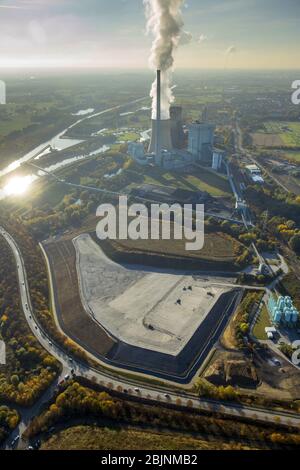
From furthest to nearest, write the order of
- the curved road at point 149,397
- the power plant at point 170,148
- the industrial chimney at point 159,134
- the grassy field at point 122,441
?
the power plant at point 170,148
the industrial chimney at point 159,134
the curved road at point 149,397
the grassy field at point 122,441

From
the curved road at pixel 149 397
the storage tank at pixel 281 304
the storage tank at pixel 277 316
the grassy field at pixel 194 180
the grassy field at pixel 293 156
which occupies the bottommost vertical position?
the curved road at pixel 149 397

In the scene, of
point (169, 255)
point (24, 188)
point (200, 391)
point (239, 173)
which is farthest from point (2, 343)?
point (239, 173)

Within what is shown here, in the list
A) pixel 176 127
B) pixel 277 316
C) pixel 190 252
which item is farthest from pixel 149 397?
pixel 176 127

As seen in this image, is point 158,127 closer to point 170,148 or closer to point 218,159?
point 170,148

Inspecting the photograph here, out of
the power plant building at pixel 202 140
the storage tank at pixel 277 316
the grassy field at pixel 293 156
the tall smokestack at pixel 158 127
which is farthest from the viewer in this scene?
the grassy field at pixel 293 156

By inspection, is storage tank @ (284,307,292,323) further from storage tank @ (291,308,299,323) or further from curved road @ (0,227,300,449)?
curved road @ (0,227,300,449)

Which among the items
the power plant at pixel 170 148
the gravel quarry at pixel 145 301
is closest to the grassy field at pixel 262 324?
the gravel quarry at pixel 145 301

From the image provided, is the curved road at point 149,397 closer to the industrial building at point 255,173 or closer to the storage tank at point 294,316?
the storage tank at point 294,316

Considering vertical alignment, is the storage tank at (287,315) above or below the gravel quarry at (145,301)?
above

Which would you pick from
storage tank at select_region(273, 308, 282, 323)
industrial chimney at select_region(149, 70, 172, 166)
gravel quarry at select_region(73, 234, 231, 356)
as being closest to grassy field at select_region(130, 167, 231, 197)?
industrial chimney at select_region(149, 70, 172, 166)
